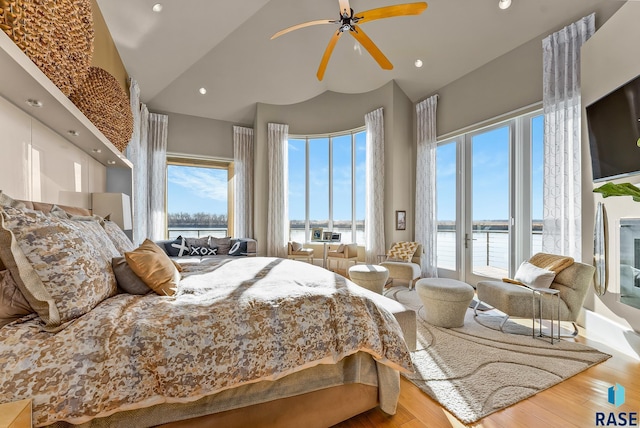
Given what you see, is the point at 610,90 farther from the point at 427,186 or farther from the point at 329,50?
the point at 329,50

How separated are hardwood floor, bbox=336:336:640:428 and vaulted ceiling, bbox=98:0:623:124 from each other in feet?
12.1

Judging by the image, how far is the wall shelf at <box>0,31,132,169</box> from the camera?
46.9 inches

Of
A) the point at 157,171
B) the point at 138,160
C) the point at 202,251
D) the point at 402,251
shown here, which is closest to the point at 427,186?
the point at 402,251

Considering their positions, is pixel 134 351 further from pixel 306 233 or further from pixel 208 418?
pixel 306 233

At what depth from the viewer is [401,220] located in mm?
5320

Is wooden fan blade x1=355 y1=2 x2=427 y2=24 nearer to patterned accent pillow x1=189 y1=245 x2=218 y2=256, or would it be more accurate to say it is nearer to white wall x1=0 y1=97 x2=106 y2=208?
white wall x1=0 y1=97 x2=106 y2=208

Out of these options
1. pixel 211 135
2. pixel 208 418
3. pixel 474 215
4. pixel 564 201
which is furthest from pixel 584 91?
pixel 211 135

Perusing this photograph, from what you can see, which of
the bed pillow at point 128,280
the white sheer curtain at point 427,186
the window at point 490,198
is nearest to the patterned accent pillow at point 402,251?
the white sheer curtain at point 427,186

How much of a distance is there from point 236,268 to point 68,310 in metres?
1.11

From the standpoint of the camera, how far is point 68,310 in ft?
3.44

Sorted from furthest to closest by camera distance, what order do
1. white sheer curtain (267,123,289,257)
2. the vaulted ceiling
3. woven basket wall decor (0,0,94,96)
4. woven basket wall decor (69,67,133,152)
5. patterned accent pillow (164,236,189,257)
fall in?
white sheer curtain (267,123,289,257), patterned accent pillow (164,236,189,257), the vaulted ceiling, woven basket wall decor (69,67,133,152), woven basket wall decor (0,0,94,96)

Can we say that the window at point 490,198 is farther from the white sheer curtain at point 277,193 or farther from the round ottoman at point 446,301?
the white sheer curtain at point 277,193

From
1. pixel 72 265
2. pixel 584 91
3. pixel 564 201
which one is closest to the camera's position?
pixel 72 265

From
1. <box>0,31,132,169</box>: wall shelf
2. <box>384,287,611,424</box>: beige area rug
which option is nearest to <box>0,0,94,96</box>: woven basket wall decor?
<box>0,31,132,169</box>: wall shelf
